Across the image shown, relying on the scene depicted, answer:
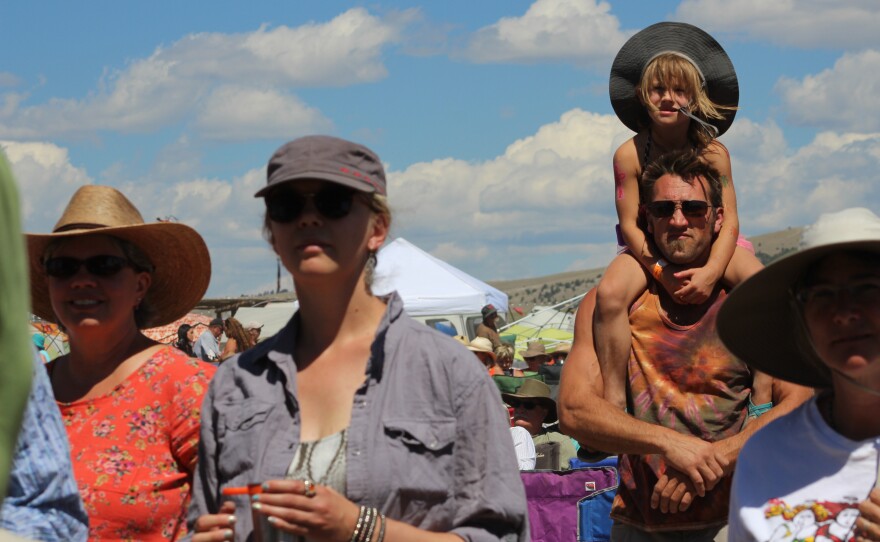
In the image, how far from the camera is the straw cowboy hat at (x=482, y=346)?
1667 centimetres

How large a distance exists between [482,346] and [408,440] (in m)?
14.3

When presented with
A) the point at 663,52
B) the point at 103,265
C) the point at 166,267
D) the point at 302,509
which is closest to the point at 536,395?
the point at 663,52

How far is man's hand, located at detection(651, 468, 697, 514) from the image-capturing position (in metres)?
5.17

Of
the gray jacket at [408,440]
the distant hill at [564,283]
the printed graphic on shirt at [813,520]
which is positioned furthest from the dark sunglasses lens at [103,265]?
the distant hill at [564,283]

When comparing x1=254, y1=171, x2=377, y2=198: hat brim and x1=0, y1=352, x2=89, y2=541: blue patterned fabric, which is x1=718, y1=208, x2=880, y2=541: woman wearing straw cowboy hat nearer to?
x1=254, y1=171, x2=377, y2=198: hat brim

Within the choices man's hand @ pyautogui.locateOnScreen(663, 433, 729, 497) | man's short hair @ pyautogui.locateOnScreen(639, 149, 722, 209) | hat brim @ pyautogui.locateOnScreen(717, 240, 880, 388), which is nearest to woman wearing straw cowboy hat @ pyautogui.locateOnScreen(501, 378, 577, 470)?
man's short hair @ pyautogui.locateOnScreen(639, 149, 722, 209)

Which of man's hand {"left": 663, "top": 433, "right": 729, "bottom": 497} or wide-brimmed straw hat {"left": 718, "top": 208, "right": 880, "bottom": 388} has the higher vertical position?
wide-brimmed straw hat {"left": 718, "top": 208, "right": 880, "bottom": 388}

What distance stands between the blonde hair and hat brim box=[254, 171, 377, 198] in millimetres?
2385

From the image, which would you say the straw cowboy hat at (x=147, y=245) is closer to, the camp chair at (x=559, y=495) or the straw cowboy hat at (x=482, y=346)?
the camp chair at (x=559, y=495)

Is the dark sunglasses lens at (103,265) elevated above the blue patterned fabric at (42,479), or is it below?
above

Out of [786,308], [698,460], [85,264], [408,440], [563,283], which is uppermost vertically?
[85,264]

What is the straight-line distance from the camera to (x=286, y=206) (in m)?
3.71

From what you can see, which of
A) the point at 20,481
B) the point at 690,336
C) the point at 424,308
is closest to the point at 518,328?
the point at 424,308

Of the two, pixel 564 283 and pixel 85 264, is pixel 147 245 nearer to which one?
pixel 85 264
